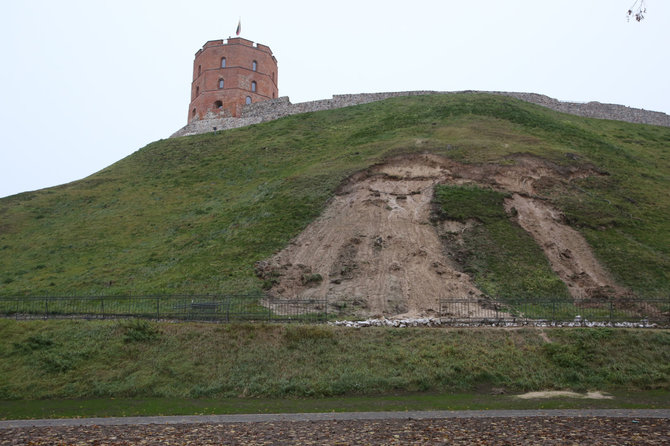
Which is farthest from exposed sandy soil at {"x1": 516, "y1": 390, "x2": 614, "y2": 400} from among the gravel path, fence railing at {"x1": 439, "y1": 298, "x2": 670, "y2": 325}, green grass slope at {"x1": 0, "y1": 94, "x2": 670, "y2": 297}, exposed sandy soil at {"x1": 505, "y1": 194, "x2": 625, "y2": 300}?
green grass slope at {"x1": 0, "y1": 94, "x2": 670, "y2": 297}

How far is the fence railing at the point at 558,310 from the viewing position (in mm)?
22312

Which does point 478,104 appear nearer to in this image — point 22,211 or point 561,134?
point 561,134

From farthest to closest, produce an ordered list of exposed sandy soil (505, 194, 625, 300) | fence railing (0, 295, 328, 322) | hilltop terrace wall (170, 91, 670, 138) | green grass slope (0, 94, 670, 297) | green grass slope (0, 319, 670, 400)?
hilltop terrace wall (170, 91, 670, 138), green grass slope (0, 94, 670, 297), exposed sandy soil (505, 194, 625, 300), fence railing (0, 295, 328, 322), green grass slope (0, 319, 670, 400)

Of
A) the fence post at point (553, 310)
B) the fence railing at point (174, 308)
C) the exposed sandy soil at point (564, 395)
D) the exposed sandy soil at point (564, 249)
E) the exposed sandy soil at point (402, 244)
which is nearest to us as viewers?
the exposed sandy soil at point (564, 395)

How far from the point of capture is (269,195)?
35531 millimetres

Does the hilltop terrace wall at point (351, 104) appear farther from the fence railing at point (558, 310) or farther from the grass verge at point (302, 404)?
the grass verge at point (302, 404)

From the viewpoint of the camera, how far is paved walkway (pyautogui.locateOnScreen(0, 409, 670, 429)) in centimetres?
1362

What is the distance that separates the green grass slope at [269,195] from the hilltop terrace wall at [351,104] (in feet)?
6.62

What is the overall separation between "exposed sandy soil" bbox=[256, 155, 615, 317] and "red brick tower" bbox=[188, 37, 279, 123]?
94.4 ft

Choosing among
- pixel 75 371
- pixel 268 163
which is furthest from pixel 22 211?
pixel 75 371

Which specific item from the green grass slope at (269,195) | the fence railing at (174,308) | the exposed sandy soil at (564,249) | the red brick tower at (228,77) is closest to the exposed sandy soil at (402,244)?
the exposed sandy soil at (564,249)

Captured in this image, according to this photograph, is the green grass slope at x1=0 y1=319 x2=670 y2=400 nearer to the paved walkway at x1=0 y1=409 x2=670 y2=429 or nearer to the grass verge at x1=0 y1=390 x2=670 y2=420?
the grass verge at x1=0 y1=390 x2=670 y2=420

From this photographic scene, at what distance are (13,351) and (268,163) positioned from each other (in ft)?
84.9

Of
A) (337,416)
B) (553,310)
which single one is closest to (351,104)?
(553,310)
